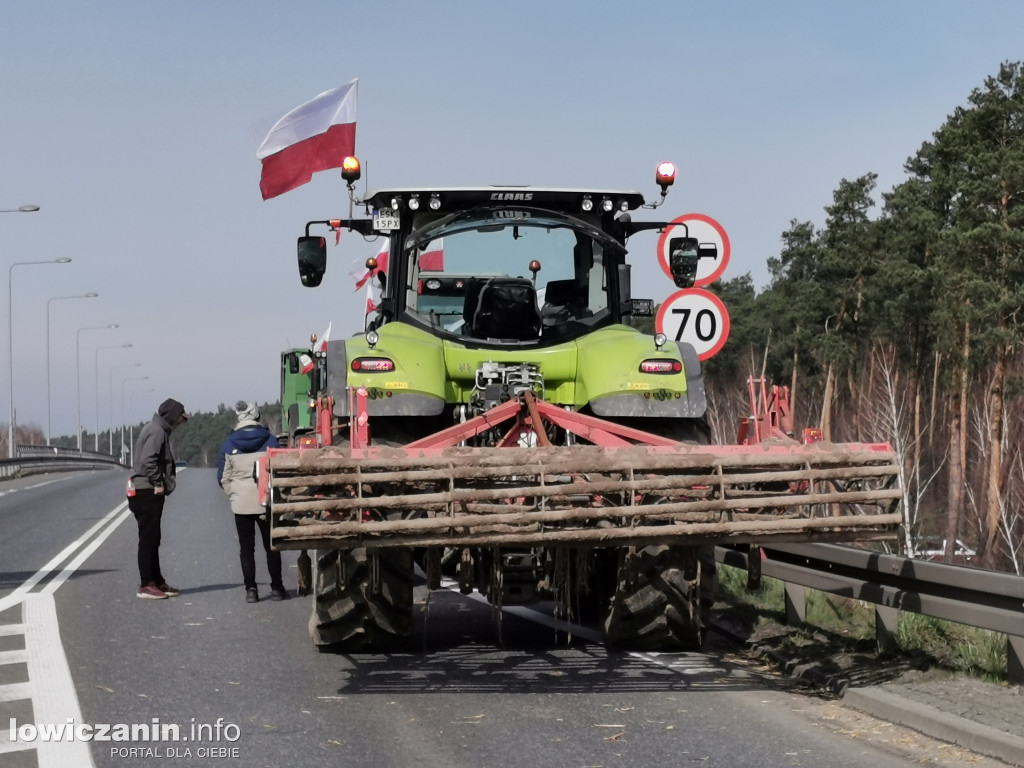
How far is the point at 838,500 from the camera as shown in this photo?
800cm

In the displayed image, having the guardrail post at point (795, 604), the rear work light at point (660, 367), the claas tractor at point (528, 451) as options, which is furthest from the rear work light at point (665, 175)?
the guardrail post at point (795, 604)

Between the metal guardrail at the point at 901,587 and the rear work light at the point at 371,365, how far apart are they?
99.5 inches

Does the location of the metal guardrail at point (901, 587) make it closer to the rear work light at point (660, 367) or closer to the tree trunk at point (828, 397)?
the rear work light at point (660, 367)

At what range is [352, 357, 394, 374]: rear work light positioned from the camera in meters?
9.05

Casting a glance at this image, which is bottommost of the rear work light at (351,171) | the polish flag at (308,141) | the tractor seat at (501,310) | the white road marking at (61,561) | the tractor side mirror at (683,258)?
the white road marking at (61,561)

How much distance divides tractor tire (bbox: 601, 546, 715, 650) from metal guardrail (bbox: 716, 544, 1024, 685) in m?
0.46


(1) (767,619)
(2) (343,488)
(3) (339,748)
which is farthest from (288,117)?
(3) (339,748)

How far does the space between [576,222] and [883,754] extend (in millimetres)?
4538

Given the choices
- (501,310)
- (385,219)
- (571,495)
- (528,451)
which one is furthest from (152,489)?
(571,495)

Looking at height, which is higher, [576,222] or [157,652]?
[576,222]

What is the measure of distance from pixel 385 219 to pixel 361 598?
2608mm

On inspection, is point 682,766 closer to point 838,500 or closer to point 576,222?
point 838,500

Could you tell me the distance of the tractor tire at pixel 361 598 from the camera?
29.3ft

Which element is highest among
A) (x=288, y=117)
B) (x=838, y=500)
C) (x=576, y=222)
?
(x=288, y=117)
